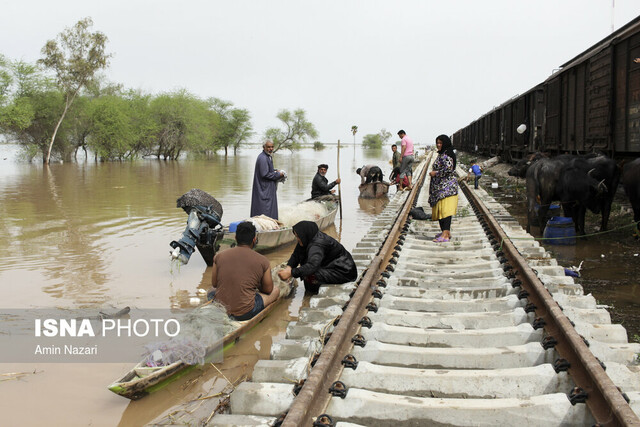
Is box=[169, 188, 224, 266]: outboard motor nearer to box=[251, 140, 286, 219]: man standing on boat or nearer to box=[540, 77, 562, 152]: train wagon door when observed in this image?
box=[251, 140, 286, 219]: man standing on boat

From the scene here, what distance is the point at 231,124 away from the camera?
80938 mm

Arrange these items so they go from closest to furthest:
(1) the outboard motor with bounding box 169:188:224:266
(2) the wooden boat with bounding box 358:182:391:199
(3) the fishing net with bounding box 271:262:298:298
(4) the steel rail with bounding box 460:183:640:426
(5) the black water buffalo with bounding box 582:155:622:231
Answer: (4) the steel rail with bounding box 460:183:640:426 < (3) the fishing net with bounding box 271:262:298:298 < (1) the outboard motor with bounding box 169:188:224:266 < (5) the black water buffalo with bounding box 582:155:622:231 < (2) the wooden boat with bounding box 358:182:391:199

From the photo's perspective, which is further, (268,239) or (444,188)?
(268,239)

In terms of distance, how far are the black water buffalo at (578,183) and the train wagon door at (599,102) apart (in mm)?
1681

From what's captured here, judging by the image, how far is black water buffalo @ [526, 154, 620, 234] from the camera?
343 inches

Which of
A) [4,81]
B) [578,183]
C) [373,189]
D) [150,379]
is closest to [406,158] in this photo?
[373,189]

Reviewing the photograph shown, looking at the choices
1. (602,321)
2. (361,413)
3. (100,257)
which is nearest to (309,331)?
(361,413)

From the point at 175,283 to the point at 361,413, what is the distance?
525 cm

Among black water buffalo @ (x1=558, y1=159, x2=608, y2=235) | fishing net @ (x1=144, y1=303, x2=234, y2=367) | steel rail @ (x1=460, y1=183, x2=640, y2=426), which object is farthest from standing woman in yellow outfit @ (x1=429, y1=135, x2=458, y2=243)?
fishing net @ (x1=144, y1=303, x2=234, y2=367)

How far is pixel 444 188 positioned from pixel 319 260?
119 inches

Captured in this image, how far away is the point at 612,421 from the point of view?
2600 mm

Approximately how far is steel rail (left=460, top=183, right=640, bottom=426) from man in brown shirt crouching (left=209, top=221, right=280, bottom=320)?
8.49ft

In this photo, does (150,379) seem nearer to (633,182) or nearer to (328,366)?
(328,366)

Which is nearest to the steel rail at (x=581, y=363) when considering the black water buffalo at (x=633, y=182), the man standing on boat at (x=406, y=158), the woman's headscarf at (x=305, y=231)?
the woman's headscarf at (x=305, y=231)
